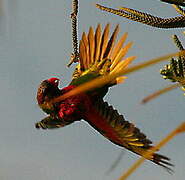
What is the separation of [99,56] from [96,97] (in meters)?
0.11

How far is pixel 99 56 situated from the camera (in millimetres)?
725

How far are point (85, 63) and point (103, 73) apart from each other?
8 centimetres

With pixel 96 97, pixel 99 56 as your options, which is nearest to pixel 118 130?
pixel 96 97

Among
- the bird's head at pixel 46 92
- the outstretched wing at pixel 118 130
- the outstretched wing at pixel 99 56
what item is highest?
the outstretched wing at pixel 99 56

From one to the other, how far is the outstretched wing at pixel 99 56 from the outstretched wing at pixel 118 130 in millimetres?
58

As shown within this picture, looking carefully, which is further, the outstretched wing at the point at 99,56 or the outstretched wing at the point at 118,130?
the outstretched wing at the point at 99,56

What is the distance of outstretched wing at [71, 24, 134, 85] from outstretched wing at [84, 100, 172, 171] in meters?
0.06

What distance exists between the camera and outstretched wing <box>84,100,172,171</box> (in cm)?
55

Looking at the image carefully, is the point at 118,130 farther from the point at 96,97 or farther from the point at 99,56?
the point at 99,56

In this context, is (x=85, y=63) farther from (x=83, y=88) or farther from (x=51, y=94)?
(x=83, y=88)

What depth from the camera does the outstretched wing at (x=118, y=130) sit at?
554mm

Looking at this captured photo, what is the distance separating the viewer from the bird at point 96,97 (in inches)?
23.1

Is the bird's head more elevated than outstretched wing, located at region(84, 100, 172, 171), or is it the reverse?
A: the bird's head

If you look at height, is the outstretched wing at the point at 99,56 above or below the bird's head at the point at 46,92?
above
